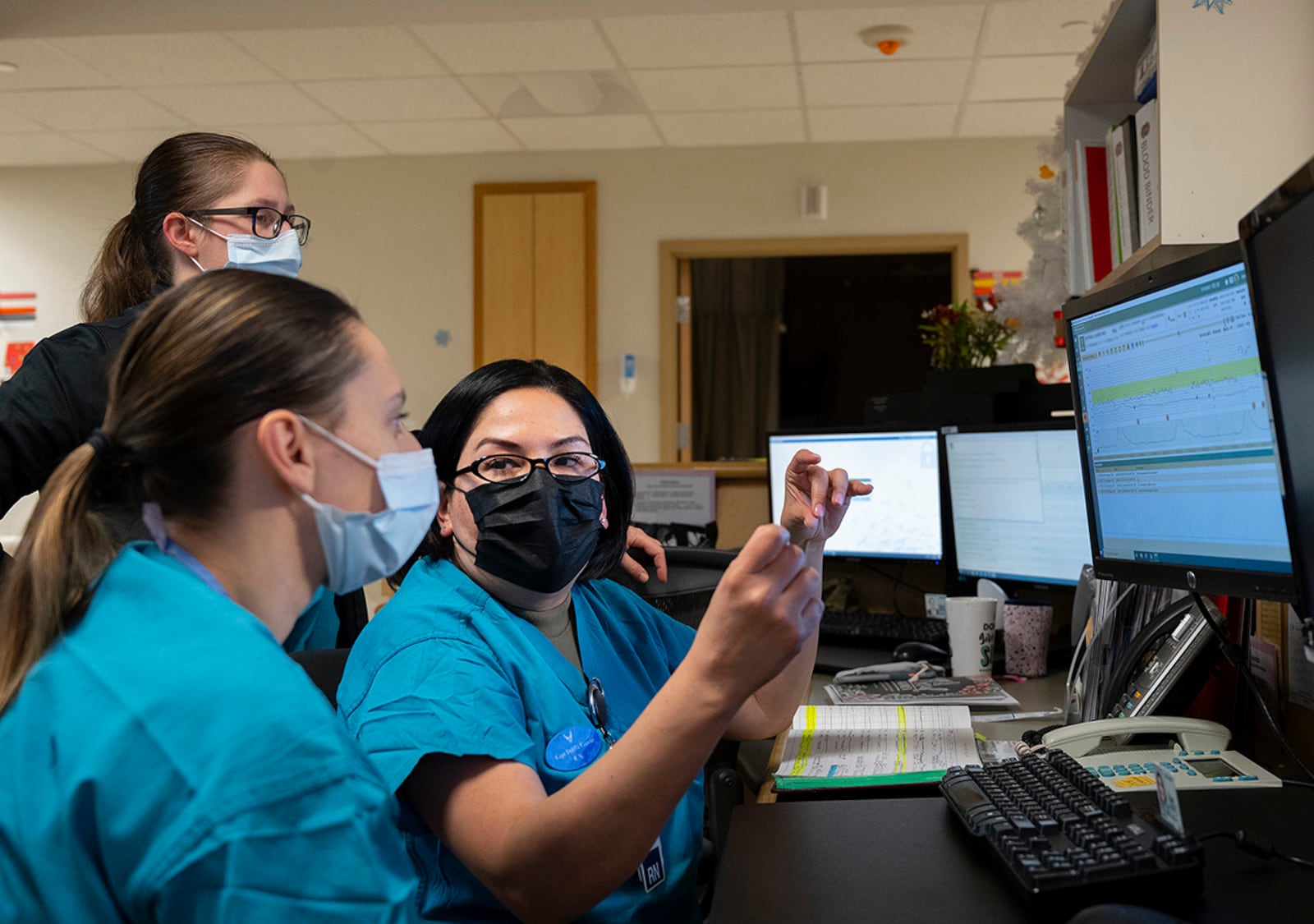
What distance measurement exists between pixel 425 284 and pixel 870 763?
16.9 feet

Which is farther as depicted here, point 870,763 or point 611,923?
point 870,763

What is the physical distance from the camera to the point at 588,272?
19.0 ft

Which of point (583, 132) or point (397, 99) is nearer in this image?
point (397, 99)

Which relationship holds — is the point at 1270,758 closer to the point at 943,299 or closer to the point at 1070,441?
the point at 1070,441

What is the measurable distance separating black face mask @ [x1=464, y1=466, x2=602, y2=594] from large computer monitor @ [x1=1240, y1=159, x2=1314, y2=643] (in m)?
0.73

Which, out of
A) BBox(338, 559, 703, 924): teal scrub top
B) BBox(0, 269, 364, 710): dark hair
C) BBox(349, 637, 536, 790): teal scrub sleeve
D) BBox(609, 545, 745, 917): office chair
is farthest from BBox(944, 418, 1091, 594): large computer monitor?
BBox(0, 269, 364, 710): dark hair

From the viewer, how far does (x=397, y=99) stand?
493 cm

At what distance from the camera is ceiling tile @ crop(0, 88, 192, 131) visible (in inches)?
190

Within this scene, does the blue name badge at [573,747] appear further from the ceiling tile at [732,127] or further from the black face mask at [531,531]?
the ceiling tile at [732,127]

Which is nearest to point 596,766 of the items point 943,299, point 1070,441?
point 1070,441

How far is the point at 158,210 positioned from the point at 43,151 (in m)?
4.87

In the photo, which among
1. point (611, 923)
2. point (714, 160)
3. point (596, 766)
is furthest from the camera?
point (714, 160)

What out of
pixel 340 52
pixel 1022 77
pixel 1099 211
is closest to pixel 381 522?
pixel 1099 211

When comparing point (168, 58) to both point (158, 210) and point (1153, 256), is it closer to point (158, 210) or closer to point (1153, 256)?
point (158, 210)
